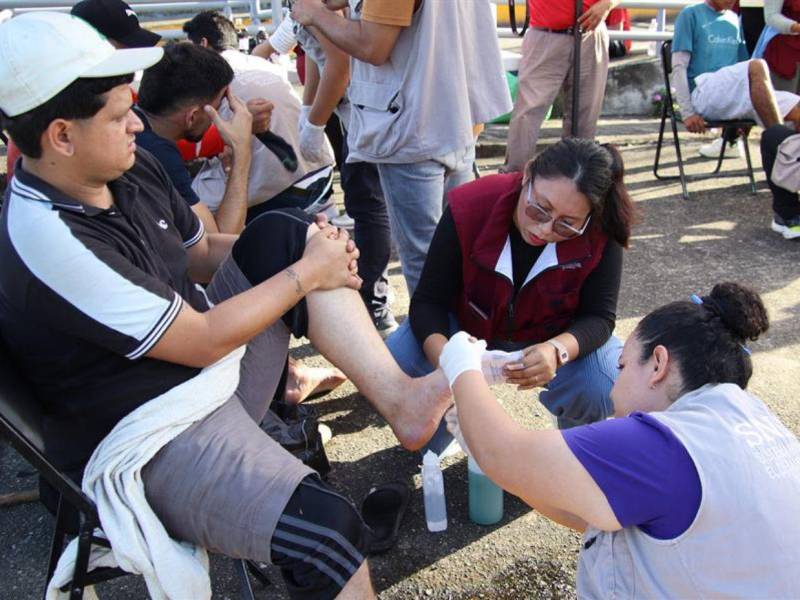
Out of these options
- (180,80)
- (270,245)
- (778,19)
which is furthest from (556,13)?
(270,245)

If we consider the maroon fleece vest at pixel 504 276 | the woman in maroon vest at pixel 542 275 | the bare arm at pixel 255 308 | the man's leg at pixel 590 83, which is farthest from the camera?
the man's leg at pixel 590 83

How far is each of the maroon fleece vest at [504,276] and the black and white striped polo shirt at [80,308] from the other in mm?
906

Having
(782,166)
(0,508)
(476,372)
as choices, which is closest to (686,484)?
(476,372)

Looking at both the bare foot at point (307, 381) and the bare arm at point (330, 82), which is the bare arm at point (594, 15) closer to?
the bare arm at point (330, 82)

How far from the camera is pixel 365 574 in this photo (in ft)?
5.24

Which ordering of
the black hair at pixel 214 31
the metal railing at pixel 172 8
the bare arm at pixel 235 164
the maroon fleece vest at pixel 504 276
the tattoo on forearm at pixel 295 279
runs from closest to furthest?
the tattoo on forearm at pixel 295 279, the maroon fleece vest at pixel 504 276, the bare arm at pixel 235 164, the black hair at pixel 214 31, the metal railing at pixel 172 8

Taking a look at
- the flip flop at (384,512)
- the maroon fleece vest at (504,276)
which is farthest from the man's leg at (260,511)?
the maroon fleece vest at (504,276)

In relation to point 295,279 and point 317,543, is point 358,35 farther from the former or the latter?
point 317,543

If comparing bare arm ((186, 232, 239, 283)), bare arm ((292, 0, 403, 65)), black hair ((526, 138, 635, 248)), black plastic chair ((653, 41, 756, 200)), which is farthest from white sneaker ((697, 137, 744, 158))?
bare arm ((186, 232, 239, 283))

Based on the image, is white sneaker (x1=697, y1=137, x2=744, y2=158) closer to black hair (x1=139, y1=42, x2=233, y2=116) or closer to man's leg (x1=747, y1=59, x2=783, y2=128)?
man's leg (x1=747, y1=59, x2=783, y2=128)

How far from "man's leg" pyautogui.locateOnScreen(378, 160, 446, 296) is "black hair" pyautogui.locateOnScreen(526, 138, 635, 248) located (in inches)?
26.0

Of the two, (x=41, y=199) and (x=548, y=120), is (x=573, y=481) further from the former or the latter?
(x=548, y=120)

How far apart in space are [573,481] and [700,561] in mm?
244

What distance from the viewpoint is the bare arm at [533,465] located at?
4.24 ft
